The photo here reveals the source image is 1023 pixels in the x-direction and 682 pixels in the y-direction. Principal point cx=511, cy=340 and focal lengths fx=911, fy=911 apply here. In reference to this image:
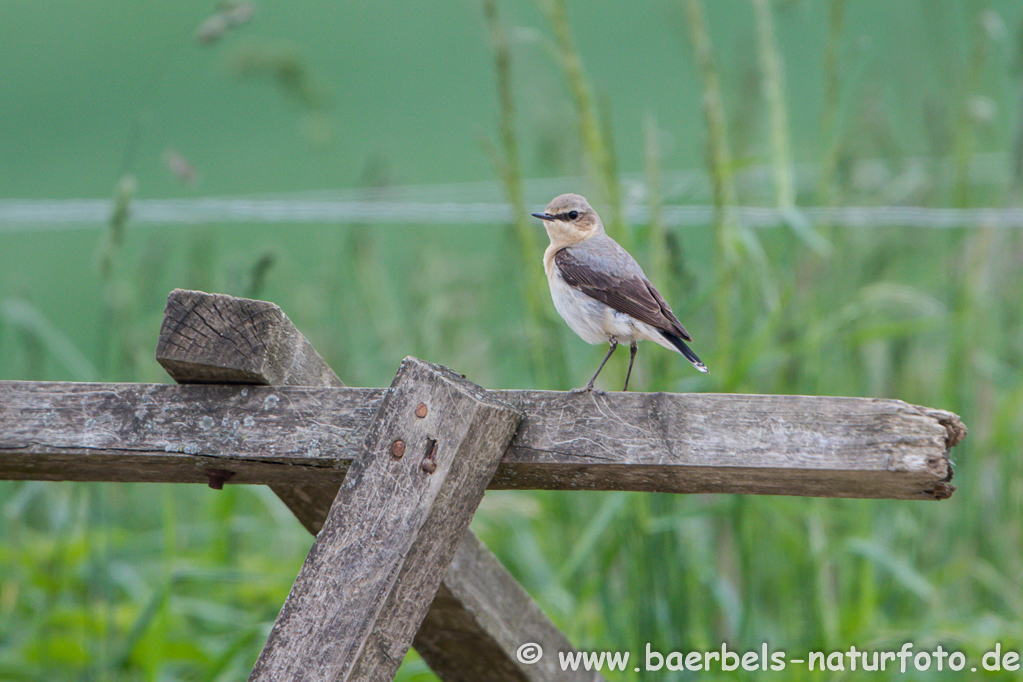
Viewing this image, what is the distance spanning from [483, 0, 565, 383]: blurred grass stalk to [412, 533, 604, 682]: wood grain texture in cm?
69

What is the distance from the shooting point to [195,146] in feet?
13.3

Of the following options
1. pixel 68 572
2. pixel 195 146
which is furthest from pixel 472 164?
pixel 68 572

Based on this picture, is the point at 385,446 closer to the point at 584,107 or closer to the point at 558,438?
the point at 558,438

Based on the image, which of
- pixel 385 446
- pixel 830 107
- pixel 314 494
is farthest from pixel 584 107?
pixel 385 446

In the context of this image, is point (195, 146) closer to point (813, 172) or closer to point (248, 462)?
point (813, 172)

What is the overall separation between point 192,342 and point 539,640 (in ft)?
2.81

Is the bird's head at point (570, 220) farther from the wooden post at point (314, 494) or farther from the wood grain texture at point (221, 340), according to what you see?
the wood grain texture at point (221, 340)

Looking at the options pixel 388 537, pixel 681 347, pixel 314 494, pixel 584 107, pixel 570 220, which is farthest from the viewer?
pixel 570 220

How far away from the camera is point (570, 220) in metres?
2.23

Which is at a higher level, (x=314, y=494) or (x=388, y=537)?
(x=388, y=537)

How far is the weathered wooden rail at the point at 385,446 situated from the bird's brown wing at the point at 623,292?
1.88 feet

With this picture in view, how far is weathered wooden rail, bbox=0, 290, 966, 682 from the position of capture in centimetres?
111

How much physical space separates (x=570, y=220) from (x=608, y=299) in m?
0.45

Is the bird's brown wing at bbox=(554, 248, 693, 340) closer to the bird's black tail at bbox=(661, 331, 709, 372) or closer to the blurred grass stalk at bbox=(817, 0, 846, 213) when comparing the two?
the bird's black tail at bbox=(661, 331, 709, 372)
